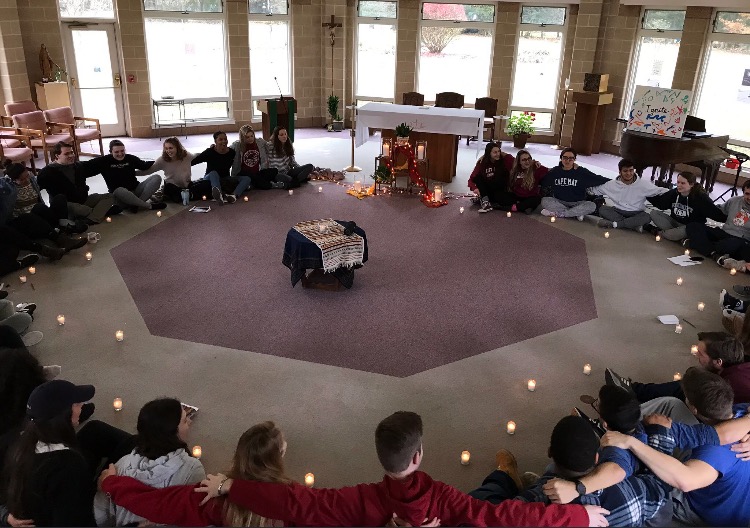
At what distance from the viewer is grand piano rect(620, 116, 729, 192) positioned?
316 inches

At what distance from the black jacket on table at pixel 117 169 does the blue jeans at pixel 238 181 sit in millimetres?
768

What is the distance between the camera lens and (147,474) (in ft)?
8.91

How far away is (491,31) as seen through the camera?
12156 mm

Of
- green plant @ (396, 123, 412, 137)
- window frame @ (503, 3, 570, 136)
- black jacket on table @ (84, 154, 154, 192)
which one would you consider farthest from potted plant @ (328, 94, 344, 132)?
black jacket on table @ (84, 154, 154, 192)

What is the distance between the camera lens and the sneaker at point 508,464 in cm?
329

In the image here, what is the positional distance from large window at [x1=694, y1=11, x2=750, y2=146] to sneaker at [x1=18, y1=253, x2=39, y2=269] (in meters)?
9.82

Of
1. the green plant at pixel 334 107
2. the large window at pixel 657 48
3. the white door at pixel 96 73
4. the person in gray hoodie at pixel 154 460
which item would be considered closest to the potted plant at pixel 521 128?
the large window at pixel 657 48

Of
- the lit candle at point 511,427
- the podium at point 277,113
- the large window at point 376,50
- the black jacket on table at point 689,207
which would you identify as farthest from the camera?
the large window at point 376,50

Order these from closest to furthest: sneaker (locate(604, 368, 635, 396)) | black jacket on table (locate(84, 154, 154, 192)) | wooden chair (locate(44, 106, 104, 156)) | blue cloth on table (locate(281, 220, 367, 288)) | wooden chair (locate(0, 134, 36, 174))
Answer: sneaker (locate(604, 368, 635, 396)) → blue cloth on table (locate(281, 220, 367, 288)) → black jacket on table (locate(84, 154, 154, 192)) → wooden chair (locate(0, 134, 36, 174)) → wooden chair (locate(44, 106, 104, 156))

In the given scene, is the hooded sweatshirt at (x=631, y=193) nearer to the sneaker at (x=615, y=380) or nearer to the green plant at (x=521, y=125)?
the sneaker at (x=615, y=380)

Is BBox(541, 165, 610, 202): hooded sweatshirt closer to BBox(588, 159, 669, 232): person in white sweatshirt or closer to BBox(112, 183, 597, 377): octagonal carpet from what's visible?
BBox(588, 159, 669, 232): person in white sweatshirt

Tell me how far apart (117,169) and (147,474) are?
5595 millimetres

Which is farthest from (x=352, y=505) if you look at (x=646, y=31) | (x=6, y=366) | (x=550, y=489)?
(x=646, y=31)

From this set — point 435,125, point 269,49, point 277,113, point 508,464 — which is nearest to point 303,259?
point 508,464
